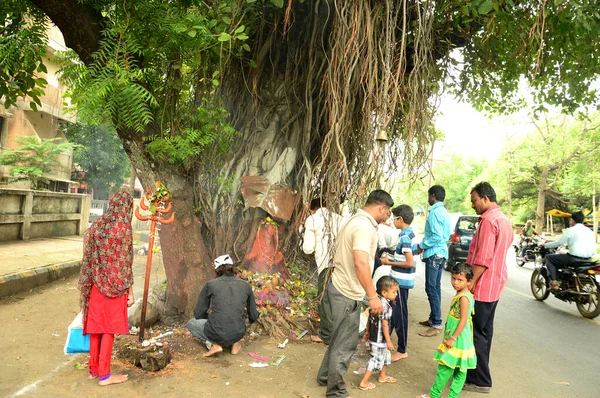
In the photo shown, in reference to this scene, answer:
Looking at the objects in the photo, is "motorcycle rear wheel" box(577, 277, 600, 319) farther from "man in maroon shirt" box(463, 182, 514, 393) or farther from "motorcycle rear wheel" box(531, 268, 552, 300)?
"man in maroon shirt" box(463, 182, 514, 393)

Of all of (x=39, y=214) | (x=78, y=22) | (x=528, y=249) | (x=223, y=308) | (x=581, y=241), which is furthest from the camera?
(x=528, y=249)

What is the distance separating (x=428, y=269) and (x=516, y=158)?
27280 mm

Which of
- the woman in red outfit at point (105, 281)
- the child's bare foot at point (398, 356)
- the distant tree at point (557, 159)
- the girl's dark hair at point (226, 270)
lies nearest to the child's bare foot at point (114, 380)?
the woman in red outfit at point (105, 281)

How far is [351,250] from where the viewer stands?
3508mm

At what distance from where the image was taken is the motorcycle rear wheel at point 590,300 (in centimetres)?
717

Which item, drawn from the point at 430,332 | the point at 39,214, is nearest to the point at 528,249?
the point at 430,332

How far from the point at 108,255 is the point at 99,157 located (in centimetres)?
2343

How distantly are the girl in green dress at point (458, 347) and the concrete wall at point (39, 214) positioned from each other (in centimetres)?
946

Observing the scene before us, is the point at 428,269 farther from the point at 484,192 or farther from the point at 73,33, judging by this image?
the point at 73,33

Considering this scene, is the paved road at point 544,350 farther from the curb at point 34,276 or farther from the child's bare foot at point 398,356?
the curb at point 34,276

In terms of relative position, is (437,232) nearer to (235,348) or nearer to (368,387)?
(368,387)

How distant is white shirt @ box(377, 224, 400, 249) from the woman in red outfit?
2.92 metres

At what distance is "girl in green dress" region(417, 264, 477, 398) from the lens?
3545mm

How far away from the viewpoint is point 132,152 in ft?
16.3
